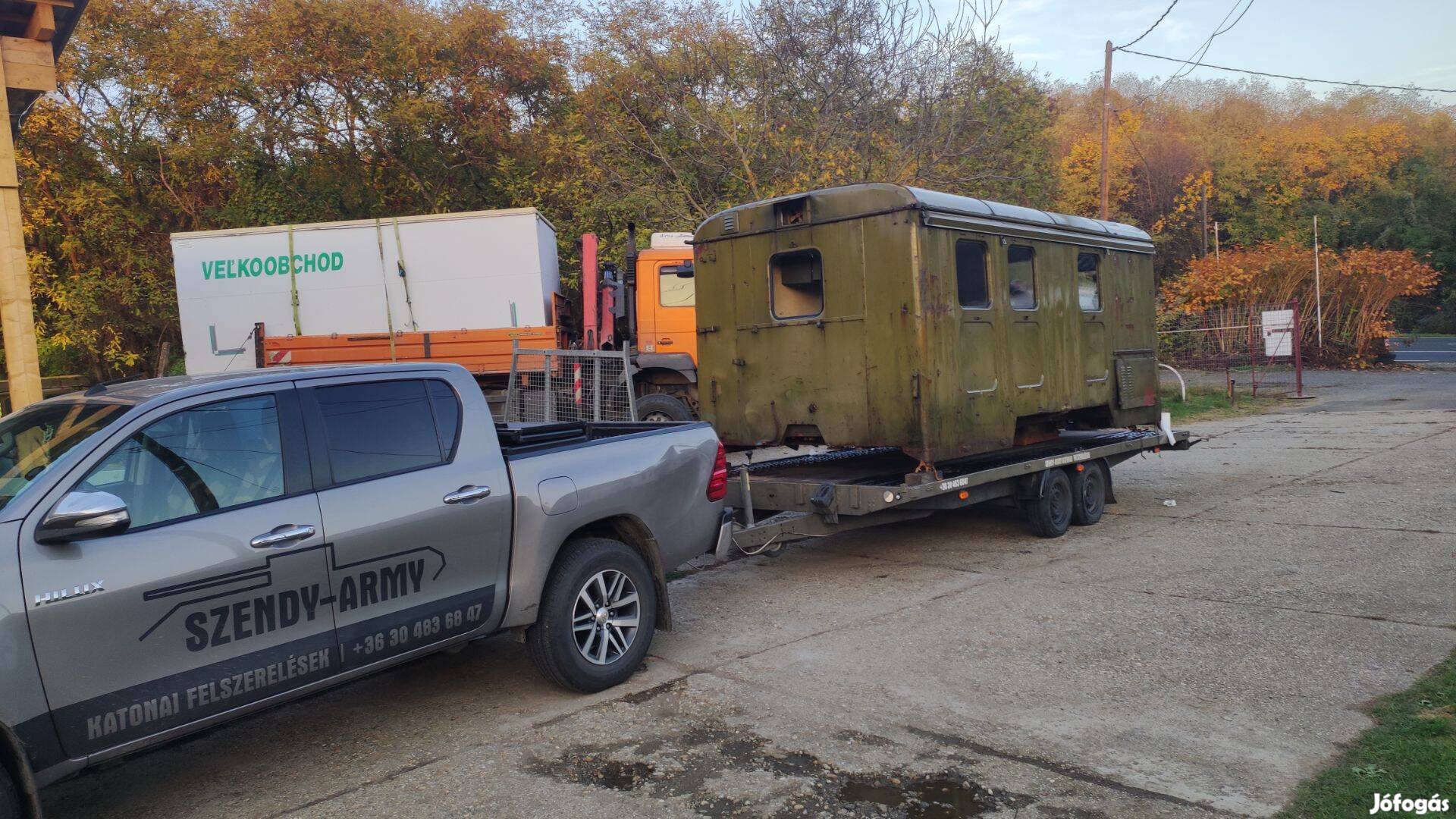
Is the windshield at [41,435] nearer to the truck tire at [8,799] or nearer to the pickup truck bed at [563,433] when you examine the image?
the truck tire at [8,799]

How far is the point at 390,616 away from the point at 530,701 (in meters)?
1.07

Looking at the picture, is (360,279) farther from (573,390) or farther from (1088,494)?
(1088,494)

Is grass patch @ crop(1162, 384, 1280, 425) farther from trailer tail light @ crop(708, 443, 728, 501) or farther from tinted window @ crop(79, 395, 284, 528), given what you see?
→ tinted window @ crop(79, 395, 284, 528)

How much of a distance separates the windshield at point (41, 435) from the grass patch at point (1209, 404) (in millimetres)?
17911

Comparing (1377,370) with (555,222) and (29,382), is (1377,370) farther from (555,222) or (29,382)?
(29,382)

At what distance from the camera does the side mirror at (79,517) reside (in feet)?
11.0

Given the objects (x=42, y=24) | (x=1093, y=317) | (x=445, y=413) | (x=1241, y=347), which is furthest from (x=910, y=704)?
(x=1241, y=347)

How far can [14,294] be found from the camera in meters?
7.71

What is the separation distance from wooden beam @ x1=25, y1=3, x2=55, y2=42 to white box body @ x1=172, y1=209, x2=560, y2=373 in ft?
19.1

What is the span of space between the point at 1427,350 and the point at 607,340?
34239 mm

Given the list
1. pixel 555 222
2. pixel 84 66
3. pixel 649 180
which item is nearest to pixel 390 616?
pixel 649 180

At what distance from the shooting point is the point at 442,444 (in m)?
4.80

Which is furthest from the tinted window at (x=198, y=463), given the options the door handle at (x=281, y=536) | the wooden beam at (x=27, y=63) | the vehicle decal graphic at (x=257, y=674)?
the wooden beam at (x=27, y=63)

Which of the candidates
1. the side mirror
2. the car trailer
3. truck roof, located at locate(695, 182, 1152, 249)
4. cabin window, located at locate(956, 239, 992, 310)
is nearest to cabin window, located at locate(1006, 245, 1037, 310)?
truck roof, located at locate(695, 182, 1152, 249)
